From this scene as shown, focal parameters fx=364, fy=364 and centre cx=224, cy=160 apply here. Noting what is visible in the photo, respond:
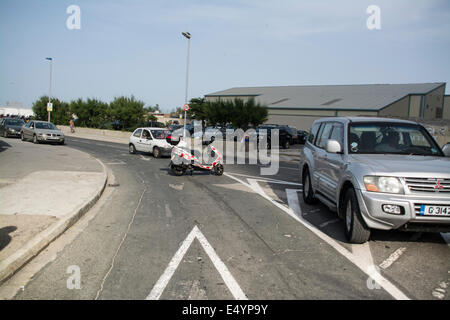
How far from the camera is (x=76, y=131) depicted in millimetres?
43781

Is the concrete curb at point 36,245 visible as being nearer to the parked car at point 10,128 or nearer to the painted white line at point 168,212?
the painted white line at point 168,212

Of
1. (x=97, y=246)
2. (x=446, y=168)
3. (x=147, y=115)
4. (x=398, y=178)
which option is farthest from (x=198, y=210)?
(x=147, y=115)

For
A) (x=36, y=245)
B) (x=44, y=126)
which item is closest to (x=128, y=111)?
(x=44, y=126)

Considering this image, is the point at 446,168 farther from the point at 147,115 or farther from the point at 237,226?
the point at 147,115

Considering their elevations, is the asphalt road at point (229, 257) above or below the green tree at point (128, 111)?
below

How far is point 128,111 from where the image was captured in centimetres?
3750

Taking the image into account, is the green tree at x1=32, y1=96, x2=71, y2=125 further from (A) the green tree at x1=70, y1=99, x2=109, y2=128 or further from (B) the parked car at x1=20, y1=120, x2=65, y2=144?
(B) the parked car at x1=20, y1=120, x2=65, y2=144

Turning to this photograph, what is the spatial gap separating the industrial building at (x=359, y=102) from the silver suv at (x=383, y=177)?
35.5m

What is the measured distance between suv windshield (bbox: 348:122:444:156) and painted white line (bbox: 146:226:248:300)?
2.95m

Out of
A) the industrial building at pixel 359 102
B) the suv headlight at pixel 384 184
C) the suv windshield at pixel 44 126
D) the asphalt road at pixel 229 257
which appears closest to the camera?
the asphalt road at pixel 229 257

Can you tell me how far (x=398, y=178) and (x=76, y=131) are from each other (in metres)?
43.9

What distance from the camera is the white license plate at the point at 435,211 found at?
188 inches

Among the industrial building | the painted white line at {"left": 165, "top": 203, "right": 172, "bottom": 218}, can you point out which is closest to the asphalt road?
the painted white line at {"left": 165, "top": 203, "right": 172, "bottom": 218}

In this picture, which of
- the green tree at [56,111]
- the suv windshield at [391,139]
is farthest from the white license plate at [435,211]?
the green tree at [56,111]
